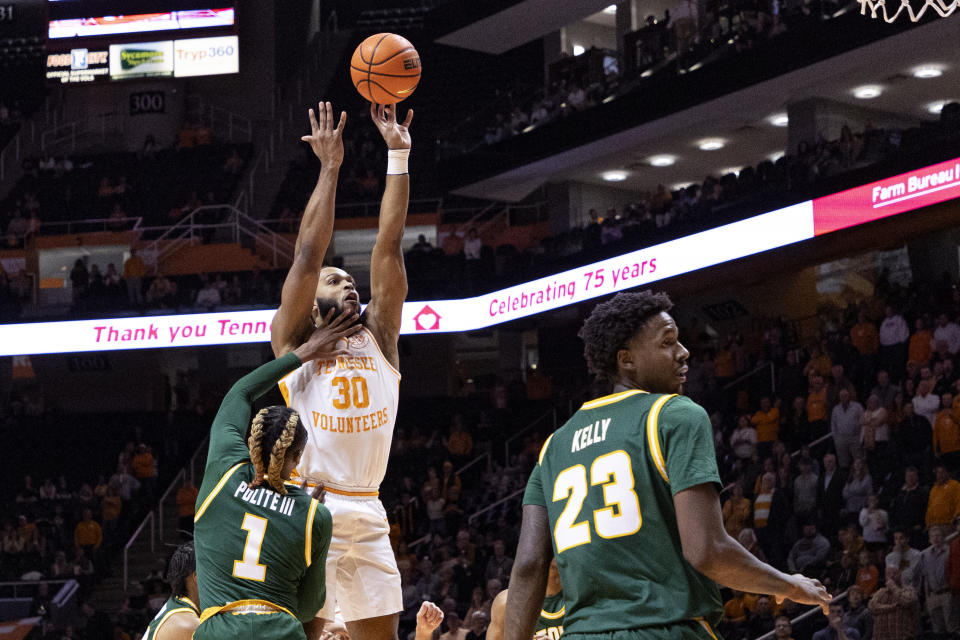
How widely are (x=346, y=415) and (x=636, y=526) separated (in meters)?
2.03

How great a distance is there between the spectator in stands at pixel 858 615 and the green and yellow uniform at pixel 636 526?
815cm

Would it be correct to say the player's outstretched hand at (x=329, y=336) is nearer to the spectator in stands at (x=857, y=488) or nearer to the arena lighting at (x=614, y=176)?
the spectator in stands at (x=857, y=488)

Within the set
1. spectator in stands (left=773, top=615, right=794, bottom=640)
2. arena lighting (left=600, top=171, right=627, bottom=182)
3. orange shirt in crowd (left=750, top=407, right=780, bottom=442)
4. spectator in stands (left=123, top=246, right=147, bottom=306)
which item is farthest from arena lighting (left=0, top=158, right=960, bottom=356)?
spectator in stands (left=773, top=615, right=794, bottom=640)

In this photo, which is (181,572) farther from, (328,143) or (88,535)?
(88,535)

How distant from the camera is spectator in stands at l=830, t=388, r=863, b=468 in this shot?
46.3 feet

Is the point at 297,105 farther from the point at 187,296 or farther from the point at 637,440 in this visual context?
the point at 637,440

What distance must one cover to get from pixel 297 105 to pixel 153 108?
3.55 meters

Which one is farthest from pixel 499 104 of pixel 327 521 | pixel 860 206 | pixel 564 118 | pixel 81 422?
pixel 327 521

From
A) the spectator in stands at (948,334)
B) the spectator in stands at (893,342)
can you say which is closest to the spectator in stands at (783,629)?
the spectator in stands at (948,334)

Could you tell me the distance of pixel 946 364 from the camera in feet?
45.5

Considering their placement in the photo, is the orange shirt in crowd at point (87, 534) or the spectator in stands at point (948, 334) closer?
the spectator in stands at point (948, 334)

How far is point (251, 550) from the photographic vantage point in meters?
4.45

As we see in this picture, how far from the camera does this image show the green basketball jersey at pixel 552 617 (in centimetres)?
536

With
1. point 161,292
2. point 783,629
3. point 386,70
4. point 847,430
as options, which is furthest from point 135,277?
point 386,70
